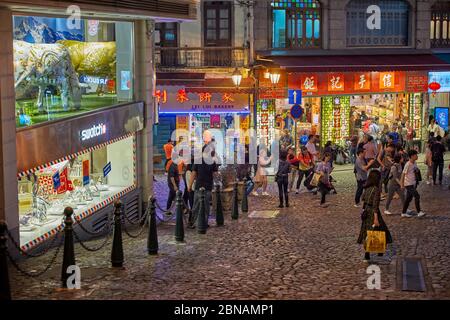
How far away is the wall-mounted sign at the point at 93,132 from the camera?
50.2 ft

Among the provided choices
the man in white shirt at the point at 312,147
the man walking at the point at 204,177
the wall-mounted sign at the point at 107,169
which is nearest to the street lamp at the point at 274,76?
the man in white shirt at the point at 312,147

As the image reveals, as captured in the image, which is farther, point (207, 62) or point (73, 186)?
point (207, 62)

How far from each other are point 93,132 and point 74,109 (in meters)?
0.58

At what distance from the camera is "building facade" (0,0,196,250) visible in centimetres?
1288

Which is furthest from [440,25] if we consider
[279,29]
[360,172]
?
[360,172]

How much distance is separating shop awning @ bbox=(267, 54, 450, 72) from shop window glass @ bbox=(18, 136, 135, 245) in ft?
A: 39.1

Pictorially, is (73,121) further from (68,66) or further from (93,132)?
(68,66)

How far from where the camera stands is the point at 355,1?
31.1 m

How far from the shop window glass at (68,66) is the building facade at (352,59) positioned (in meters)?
11.6

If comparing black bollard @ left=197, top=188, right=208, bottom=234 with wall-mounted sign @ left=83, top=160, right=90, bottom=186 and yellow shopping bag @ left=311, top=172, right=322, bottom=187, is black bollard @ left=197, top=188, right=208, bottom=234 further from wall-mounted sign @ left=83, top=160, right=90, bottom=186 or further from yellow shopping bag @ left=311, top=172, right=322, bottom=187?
yellow shopping bag @ left=311, top=172, right=322, bottom=187

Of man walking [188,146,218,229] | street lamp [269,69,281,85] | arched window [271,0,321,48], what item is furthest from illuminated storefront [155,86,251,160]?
man walking [188,146,218,229]

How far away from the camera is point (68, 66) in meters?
15.9

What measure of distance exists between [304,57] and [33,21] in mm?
17445

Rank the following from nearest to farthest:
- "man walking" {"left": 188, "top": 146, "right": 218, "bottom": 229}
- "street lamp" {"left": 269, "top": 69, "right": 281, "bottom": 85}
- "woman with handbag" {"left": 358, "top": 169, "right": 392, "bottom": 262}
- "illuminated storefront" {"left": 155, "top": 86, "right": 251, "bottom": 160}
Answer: "woman with handbag" {"left": 358, "top": 169, "right": 392, "bottom": 262} → "man walking" {"left": 188, "top": 146, "right": 218, "bottom": 229} → "street lamp" {"left": 269, "top": 69, "right": 281, "bottom": 85} → "illuminated storefront" {"left": 155, "top": 86, "right": 251, "bottom": 160}
